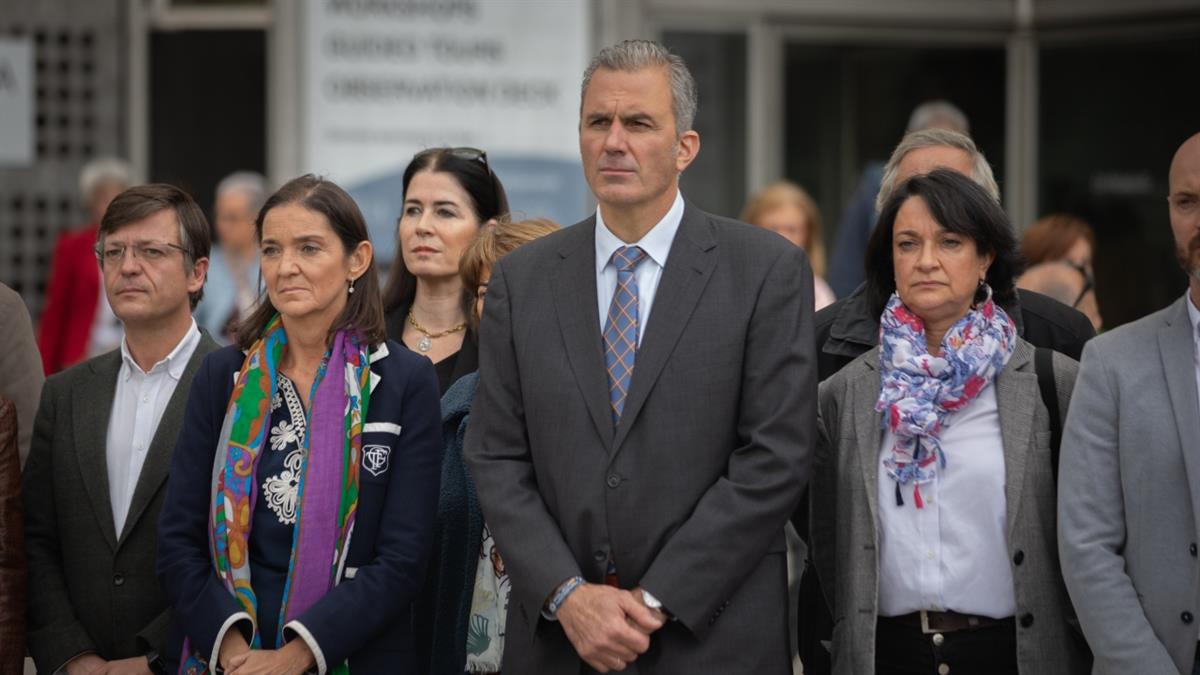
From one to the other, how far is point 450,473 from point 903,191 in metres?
A: 1.47

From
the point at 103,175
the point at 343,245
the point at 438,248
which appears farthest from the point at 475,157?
the point at 103,175

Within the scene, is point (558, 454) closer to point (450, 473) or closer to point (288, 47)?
point (450, 473)

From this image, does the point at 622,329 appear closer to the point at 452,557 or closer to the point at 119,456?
the point at 452,557

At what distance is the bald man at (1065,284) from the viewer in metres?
5.87

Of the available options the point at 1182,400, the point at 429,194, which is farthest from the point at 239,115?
the point at 1182,400

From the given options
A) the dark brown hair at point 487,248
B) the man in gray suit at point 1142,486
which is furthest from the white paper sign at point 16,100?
the man in gray suit at point 1142,486

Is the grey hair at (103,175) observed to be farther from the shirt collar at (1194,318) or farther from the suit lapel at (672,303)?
the shirt collar at (1194,318)

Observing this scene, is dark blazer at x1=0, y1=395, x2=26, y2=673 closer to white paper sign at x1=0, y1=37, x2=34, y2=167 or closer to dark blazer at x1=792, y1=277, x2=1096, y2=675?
dark blazer at x1=792, y1=277, x2=1096, y2=675

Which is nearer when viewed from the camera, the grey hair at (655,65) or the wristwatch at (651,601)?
the wristwatch at (651,601)

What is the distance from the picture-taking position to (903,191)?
13.8ft

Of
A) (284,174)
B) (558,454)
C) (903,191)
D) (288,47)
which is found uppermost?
(288,47)

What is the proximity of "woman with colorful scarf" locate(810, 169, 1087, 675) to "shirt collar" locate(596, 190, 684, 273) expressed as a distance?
0.63 meters

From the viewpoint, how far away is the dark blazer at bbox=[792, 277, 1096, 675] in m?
4.21

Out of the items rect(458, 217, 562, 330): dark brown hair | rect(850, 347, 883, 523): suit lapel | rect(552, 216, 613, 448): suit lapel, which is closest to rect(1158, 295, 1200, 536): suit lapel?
rect(850, 347, 883, 523): suit lapel
